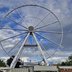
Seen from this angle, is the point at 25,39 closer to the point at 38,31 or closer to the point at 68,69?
the point at 38,31

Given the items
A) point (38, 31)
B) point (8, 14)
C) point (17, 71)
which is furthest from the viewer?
point (38, 31)

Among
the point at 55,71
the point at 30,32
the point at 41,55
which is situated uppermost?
the point at 30,32

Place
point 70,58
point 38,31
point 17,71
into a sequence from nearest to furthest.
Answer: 1. point 17,71
2. point 38,31
3. point 70,58

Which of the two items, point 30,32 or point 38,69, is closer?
point 38,69

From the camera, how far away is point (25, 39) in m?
82.9

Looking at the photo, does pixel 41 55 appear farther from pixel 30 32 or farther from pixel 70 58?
pixel 70 58

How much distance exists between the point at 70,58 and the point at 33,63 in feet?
308

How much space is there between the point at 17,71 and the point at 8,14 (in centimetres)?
1441

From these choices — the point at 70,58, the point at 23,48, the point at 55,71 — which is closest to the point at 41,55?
the point at 23,48

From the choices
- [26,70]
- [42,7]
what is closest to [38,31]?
[42,7]

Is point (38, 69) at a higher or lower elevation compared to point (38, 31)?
lower

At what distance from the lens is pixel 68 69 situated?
87688 millimetres

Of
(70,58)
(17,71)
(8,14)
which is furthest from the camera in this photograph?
(70,58)

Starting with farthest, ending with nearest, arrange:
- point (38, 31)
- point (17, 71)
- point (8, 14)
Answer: point (38, 31), point (8, 14), point (17, 71)
